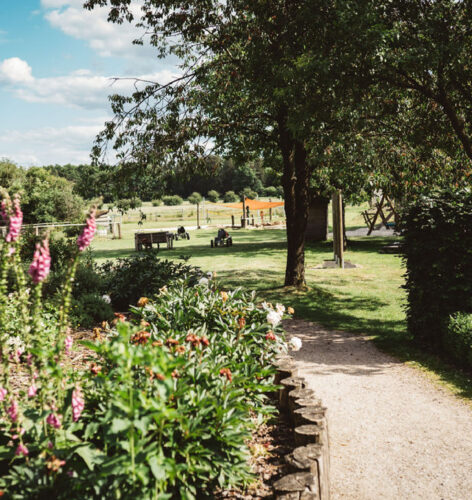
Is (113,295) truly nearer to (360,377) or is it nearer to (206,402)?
(360,377)

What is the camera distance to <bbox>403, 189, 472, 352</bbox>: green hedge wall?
6348 millimetres

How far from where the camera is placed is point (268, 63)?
26.1 ft

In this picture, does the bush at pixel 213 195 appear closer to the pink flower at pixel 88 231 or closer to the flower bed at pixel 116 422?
the flower bed at pixel 116 422

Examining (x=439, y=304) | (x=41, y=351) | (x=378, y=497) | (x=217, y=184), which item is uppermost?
(x=217, y=184)

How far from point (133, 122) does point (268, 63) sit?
3.23m

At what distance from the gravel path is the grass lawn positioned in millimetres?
487

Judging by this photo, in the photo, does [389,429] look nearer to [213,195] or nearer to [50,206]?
[50,206]

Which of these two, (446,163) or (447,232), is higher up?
(446,163)

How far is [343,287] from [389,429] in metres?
7.66

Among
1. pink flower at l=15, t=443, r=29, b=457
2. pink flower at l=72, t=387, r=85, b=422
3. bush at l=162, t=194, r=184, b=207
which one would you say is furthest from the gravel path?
bush at l=162, t=194, r=184, b=207

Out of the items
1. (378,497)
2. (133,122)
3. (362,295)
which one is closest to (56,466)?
(378,497)

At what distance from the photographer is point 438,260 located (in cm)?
646

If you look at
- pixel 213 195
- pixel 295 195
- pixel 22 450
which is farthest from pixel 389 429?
pixel 213 195

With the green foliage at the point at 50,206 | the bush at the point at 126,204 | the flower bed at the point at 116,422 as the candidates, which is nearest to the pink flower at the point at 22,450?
the flower bed at the point at 116,422
